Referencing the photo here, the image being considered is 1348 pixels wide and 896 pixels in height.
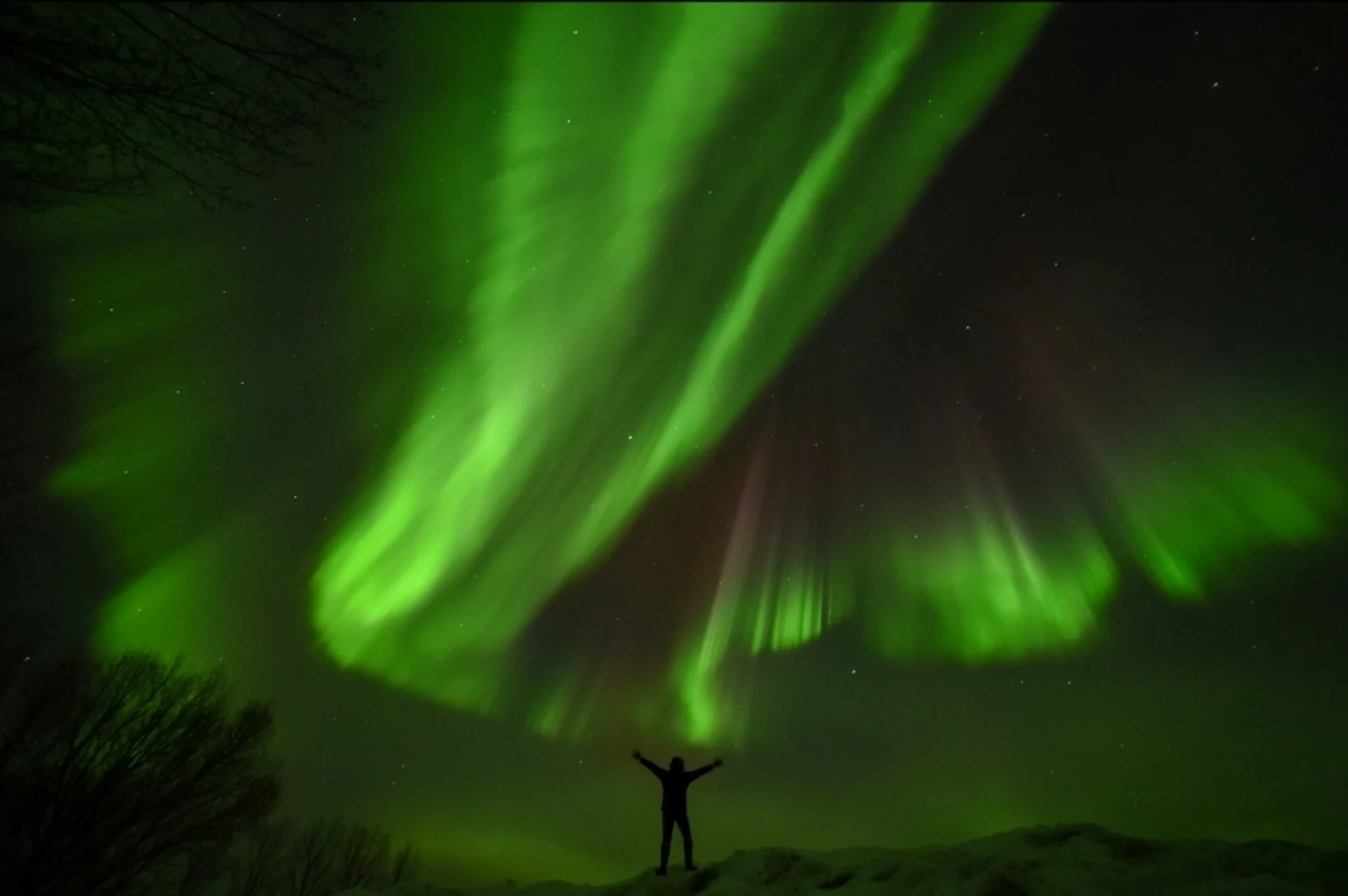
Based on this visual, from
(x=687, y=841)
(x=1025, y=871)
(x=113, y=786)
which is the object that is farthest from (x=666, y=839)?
(x=113, y=786)

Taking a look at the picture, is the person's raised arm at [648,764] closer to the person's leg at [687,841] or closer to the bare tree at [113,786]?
the person's leg at [687,841]

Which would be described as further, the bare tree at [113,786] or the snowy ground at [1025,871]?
the bare tree at [113,786]

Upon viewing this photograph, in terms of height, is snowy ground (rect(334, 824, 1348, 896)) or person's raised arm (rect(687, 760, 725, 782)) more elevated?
person's raised arm (rect(687, 760, 725, 782))

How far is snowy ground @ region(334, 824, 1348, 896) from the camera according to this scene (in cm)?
779

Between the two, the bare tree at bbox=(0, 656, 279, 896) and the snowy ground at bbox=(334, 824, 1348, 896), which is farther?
the bare tree at bbox=(0, 656, 279, 896)

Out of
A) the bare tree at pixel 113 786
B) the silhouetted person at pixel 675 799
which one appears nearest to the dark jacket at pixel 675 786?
the silhouetted person at pixel 675 799

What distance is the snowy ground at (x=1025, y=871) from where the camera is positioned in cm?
779

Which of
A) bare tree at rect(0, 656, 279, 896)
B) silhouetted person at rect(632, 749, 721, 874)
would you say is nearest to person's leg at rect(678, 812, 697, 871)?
silhouetted person at rect(632, 749, 721, 874)

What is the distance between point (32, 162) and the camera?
512 cm

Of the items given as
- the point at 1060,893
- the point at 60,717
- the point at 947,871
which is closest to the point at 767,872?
the point at 947,871

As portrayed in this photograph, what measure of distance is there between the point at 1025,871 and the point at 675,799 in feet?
18.7

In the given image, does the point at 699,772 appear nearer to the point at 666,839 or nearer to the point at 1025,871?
the point at 666,839

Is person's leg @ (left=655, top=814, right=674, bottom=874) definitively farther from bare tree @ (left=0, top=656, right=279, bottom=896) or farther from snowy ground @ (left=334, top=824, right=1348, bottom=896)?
bare tree @ (left=0, top=656, right=279, bottom=896)

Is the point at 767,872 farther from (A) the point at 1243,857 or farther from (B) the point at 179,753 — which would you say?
(B) the point at 179,753
